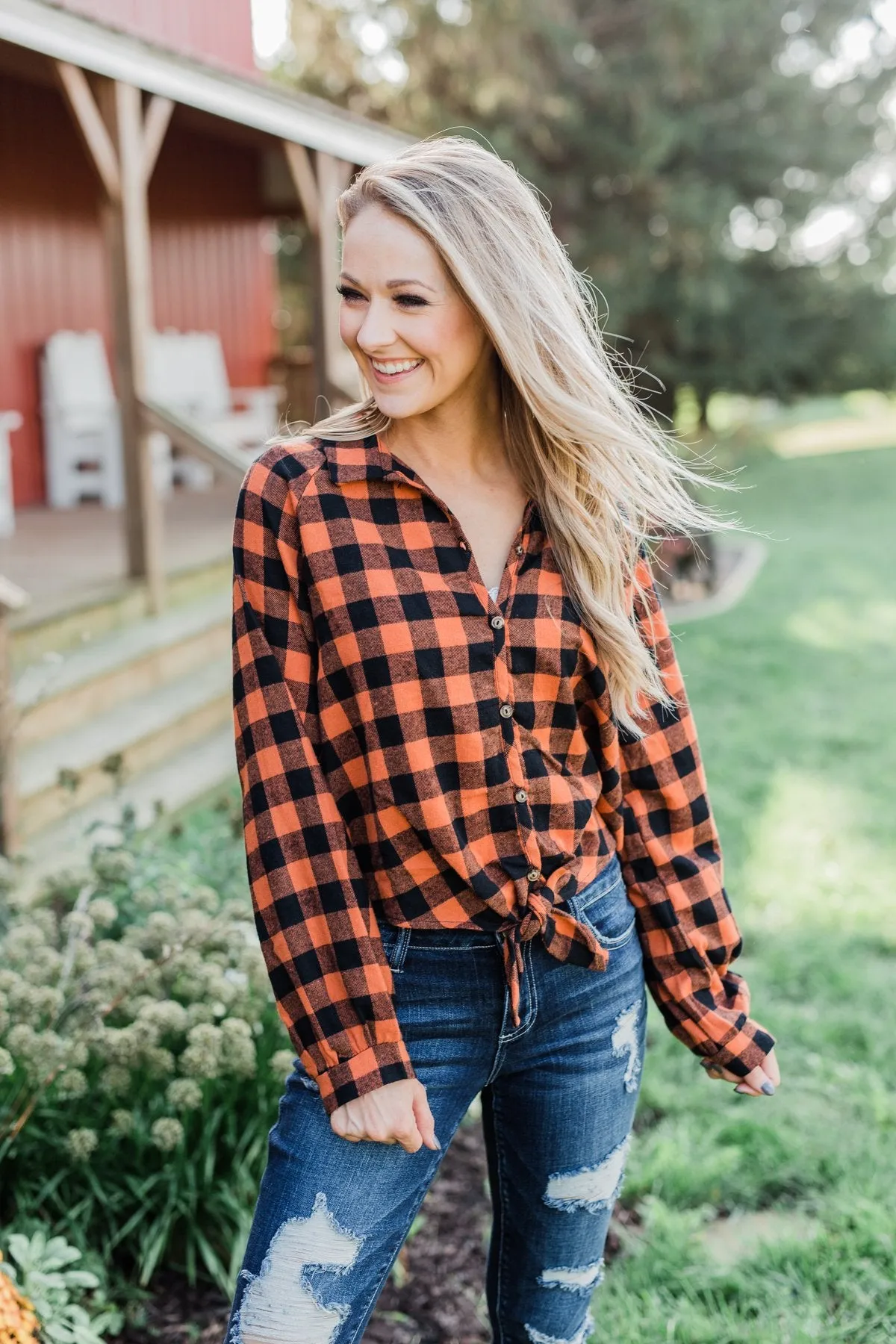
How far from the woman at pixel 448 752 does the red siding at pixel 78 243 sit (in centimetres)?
755

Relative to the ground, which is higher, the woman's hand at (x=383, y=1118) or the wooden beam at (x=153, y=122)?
the wooden beam at (x=153, y=122)

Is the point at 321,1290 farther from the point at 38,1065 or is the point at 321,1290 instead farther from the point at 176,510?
the point at 176,510

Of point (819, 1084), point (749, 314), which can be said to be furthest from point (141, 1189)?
point (749, 314)

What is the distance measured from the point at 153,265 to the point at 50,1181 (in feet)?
29.6

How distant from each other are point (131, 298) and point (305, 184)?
2593 millimetres

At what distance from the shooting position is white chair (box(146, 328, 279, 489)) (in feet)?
32.2

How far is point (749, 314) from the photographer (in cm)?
1766

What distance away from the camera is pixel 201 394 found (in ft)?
33.7

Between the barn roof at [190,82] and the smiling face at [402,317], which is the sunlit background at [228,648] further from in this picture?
the smiling face at [402,317]

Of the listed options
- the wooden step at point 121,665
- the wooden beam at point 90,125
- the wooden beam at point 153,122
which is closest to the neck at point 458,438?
the wooden step at point 121,665

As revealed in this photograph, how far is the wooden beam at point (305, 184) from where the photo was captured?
8070mm

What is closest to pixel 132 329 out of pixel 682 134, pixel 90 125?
pixel 90 125

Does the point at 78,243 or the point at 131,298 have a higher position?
the point at 78,243

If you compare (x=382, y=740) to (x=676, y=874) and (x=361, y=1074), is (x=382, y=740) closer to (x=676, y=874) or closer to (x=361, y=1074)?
(x=361, y=1074)
